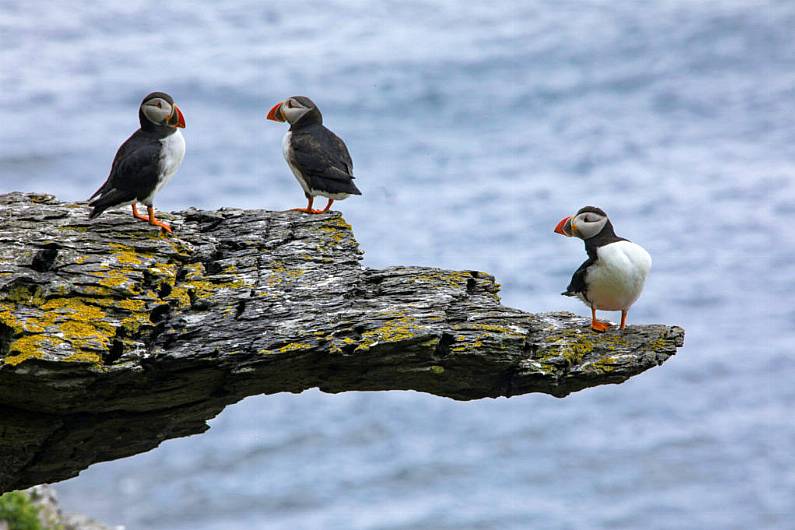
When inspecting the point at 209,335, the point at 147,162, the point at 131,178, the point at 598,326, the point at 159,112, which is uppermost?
the point at 159,112

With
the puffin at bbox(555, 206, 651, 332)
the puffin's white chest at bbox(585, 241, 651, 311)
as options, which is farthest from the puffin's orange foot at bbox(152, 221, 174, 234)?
the puffin's white chest at bbox(585, 241, 651, 311)

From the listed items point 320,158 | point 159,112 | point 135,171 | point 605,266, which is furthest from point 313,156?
point 605,266

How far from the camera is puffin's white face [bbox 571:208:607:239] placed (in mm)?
11305

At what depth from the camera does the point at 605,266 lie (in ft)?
36.6

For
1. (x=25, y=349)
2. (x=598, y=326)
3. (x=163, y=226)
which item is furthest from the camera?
(x=163, y=226)

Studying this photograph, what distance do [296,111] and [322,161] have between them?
0.91m

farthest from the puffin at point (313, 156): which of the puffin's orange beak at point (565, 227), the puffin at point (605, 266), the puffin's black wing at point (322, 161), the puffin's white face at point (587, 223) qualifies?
the puffin at point (605, 266)

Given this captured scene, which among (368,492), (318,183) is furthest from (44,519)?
(368,492)

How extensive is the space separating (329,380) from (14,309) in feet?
10.6

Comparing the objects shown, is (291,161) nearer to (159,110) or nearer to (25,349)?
(159,110)

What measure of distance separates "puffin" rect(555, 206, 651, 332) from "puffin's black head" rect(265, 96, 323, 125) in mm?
4093

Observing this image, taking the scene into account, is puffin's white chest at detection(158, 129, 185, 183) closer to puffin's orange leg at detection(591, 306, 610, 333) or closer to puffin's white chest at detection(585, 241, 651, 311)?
puffin's white chest at detection(585, 241, 651, 311)

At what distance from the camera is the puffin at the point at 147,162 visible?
11508mm

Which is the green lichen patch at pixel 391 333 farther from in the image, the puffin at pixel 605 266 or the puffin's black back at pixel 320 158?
the puffin's black back at pixel 320 158
